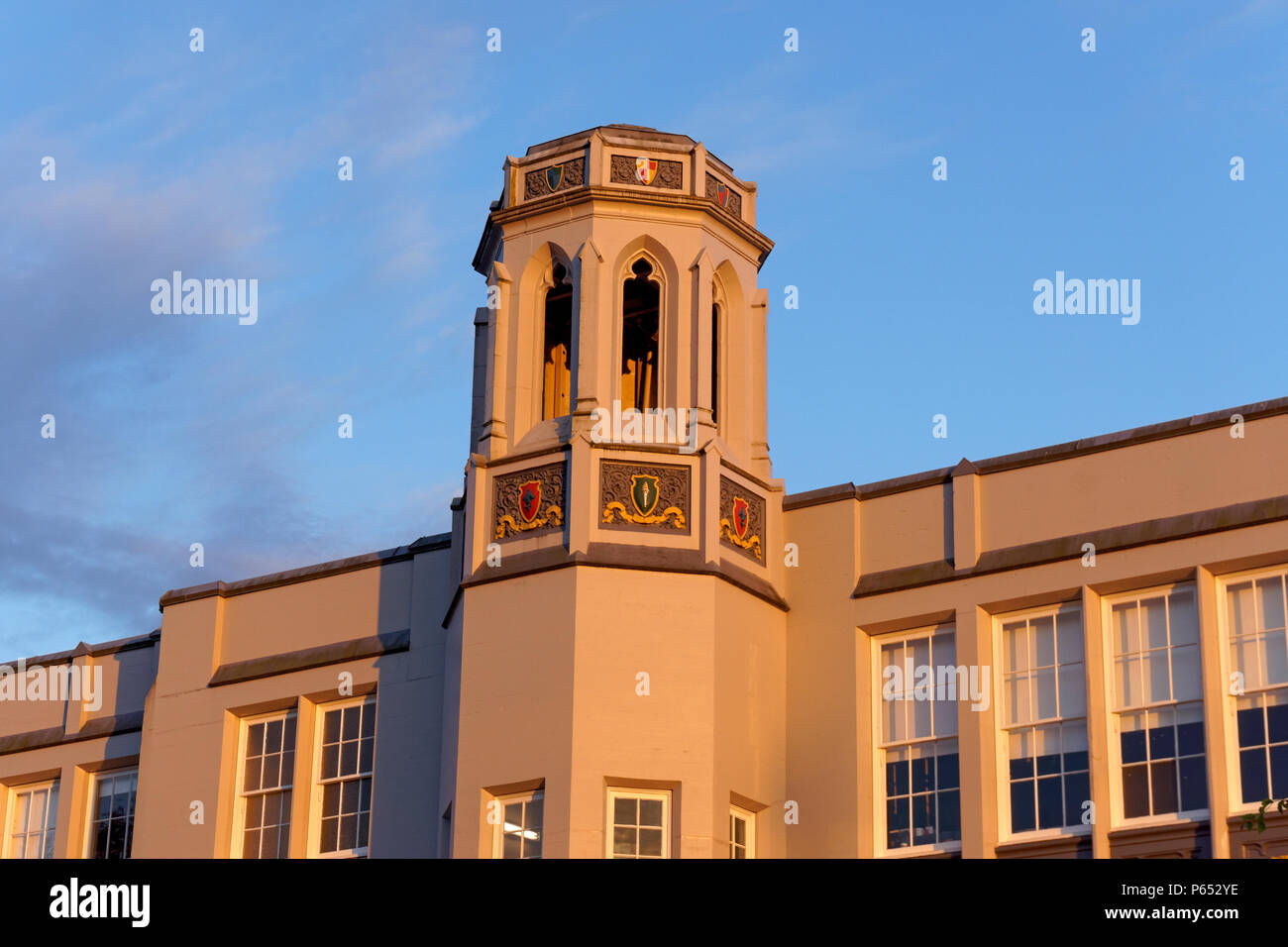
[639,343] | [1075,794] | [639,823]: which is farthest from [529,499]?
[1075,794]

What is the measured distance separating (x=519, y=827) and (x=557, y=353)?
6.02 metres

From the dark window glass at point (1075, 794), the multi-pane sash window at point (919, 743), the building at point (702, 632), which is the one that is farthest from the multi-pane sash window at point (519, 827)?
the dark window glass at point (1075, 794)

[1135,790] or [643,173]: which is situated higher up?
[643,173]

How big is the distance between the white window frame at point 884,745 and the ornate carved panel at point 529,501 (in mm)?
3701

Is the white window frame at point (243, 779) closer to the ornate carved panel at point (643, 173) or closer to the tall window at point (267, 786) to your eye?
the tall window at point (267, 786)

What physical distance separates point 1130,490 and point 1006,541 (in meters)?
1.40

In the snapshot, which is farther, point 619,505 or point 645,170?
→ point 645,170

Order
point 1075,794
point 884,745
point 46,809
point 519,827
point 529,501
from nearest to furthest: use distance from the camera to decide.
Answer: point 1075,794 → point 519,827 → point 884,745 → point 529,501 → point 46,809

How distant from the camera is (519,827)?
2364 centimetres

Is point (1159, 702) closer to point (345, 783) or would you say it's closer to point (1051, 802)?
A: point (1051, 802)
